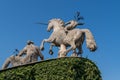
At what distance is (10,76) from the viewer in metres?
16.3

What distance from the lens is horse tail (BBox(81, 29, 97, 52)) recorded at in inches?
649

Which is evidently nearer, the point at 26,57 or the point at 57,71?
the point at 57,71

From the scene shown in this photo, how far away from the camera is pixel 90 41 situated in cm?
1675

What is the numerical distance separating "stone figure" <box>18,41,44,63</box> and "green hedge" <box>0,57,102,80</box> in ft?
3.17

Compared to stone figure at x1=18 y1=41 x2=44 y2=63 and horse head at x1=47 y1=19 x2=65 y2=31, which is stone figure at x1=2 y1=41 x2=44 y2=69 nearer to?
stone figure at x1=18 y1=41 x2=44 y2=63

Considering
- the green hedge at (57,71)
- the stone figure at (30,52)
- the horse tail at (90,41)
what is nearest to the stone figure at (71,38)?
the horse tail at (90,41)

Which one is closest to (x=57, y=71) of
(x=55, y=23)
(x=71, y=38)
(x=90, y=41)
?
(x=71, y=38)

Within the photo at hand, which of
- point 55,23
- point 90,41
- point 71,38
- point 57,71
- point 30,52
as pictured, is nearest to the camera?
point 57,71

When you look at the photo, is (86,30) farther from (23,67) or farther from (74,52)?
(23,67)

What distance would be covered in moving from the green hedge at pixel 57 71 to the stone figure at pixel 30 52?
0.97 meters

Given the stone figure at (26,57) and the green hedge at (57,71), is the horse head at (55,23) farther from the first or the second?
the green hedge at (57,71)

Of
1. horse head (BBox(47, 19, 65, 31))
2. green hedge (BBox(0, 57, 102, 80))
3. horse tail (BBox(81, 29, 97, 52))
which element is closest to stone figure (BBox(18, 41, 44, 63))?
green hedge (BBox(0, 57, 102, 80))

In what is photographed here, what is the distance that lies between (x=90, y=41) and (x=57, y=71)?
2.01 m

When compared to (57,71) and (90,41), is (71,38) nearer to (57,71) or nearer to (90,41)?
(90,41)
